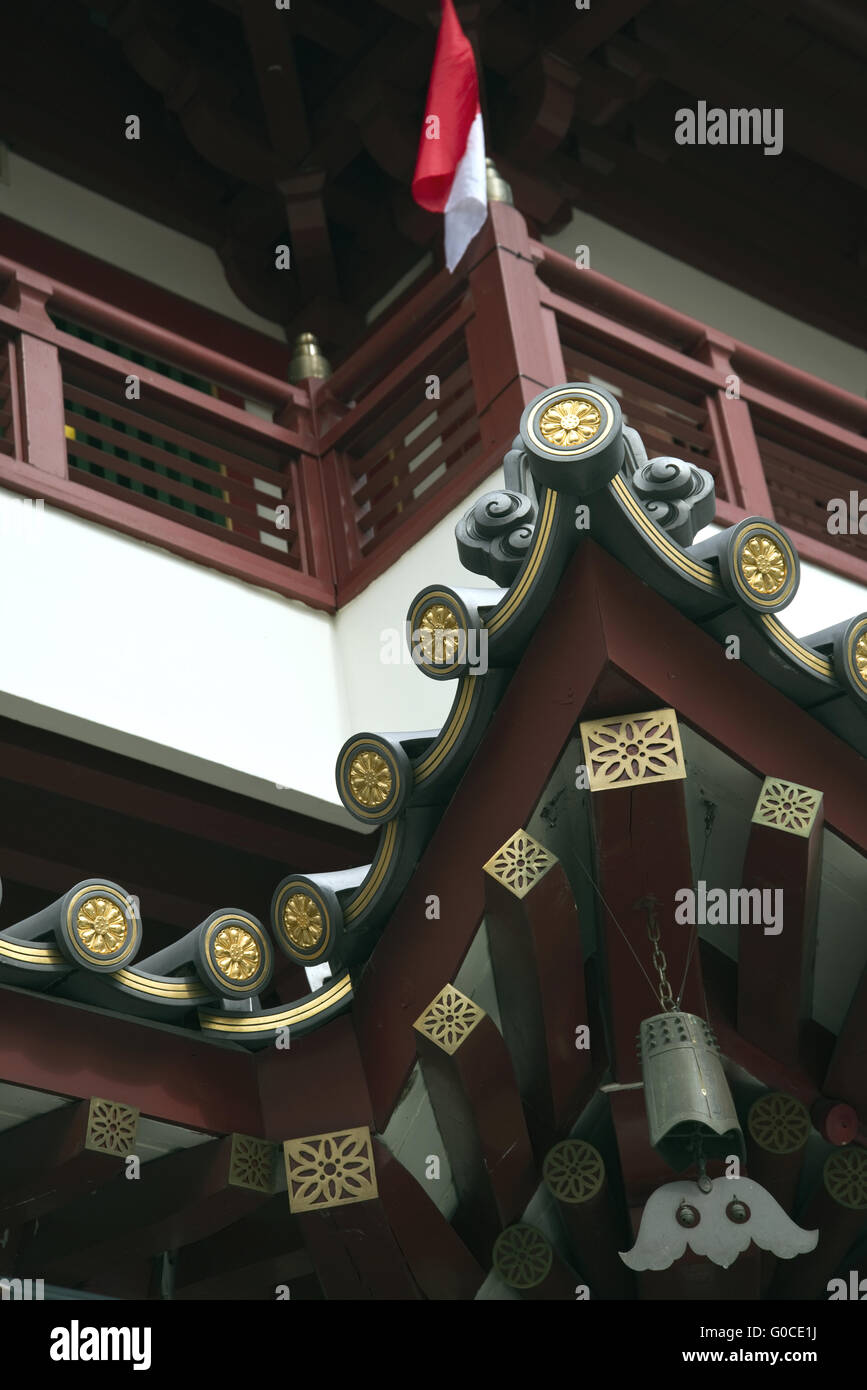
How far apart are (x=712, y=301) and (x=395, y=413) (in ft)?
8.46

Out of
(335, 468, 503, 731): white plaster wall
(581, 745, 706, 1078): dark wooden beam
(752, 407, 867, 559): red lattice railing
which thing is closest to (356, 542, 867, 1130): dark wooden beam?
(581, 745, 706, 1078): dark wooden beam

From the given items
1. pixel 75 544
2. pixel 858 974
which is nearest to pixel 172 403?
pixel 75 544

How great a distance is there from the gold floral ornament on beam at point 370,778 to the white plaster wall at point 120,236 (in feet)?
12.8

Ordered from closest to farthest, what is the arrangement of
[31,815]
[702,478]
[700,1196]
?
[700,1196] → [702,478] → [31,815]

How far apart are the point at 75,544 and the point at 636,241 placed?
3.83 metres

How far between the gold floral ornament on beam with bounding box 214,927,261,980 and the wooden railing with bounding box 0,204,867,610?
1.87 m

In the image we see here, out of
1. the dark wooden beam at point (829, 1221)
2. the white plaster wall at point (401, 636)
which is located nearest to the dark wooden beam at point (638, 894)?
the dark wooden beam at point (829, 1221)

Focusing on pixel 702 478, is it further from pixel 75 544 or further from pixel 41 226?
pixel 41 226

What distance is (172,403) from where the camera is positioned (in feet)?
24.8

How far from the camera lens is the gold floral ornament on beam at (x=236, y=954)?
5.44 m

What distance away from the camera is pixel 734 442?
24.0 feet

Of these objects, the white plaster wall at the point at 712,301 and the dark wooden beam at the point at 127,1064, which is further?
the white plaster wall at the point at 712,301

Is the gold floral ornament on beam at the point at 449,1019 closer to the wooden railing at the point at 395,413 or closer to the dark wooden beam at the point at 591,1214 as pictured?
the dark wooden beam at the point at 591,1214
